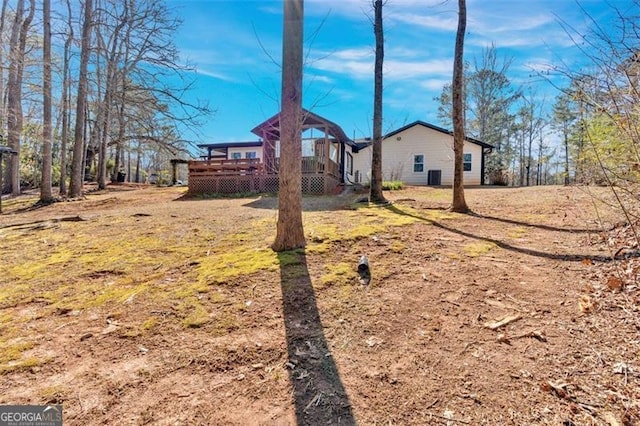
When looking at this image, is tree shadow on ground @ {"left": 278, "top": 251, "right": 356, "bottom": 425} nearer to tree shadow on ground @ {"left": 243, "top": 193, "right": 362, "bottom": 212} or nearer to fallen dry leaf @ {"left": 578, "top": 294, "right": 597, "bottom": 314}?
fallen dry leaf @ {"left": 578, "top": 294, "right": 597, "bottom": 314}

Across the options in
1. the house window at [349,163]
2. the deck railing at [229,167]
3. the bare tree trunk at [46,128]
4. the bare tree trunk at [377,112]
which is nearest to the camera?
the bare tree trunk at [377,112]

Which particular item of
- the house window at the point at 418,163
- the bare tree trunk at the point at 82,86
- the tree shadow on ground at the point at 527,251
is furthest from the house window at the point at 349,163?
the tree shadow on ground at the point at 527,251

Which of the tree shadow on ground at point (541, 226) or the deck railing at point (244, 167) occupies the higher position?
the deck railing at point (244, 167)

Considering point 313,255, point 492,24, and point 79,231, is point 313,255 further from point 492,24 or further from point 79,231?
point 492,24

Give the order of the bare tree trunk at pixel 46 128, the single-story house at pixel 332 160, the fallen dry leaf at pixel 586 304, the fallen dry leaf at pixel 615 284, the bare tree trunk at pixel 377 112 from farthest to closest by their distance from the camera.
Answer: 1. the single-story house at pixel 332 160
2. the bare tree trunk at pixel 46 128
3. the bare tree trunk at pixel 377 112
4. the fallen dry leaf at pixel 615 284
5. the fallen dry leaf at pixel 586 304

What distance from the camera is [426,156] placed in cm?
2067

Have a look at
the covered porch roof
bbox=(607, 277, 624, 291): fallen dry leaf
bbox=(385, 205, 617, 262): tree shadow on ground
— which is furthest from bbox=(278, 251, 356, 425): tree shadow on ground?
the covered porch roof

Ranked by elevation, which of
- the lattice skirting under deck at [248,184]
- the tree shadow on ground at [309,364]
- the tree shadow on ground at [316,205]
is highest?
the lattice skirting under deck at [248,184]

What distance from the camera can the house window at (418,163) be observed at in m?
20.8

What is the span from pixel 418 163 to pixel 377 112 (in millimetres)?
12132

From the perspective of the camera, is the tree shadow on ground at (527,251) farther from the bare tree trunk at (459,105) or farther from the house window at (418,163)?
the house window at (418,163)

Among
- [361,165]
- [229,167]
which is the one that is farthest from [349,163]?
[229,167]

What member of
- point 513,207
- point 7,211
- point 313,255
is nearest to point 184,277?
point 313,255

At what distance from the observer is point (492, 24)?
7.40 metres
